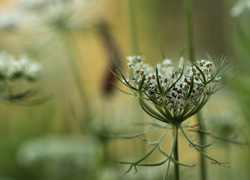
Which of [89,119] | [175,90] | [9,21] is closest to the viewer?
[175,90]

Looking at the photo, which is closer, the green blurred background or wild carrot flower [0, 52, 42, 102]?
wild carrot flower [0, 52, 42, 102]

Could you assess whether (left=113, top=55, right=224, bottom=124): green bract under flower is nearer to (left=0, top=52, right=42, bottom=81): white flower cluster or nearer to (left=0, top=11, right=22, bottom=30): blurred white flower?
(left=0, top=52, right=42, bottom=81): white flower cluster

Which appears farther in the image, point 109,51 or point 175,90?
point 109,51

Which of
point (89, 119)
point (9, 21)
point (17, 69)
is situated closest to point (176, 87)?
point (17, 69)

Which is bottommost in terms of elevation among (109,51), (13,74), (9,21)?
(13,74)

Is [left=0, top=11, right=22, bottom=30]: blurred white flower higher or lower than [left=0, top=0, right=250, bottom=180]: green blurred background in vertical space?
higher

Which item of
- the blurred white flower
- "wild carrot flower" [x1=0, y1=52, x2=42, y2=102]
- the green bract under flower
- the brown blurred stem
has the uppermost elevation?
the blurred white flower

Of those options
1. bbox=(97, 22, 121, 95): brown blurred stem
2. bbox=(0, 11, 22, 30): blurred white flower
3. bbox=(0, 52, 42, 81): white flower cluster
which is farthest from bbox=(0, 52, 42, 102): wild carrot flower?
bbox=(0, 11, 22, 30): blurred white flower

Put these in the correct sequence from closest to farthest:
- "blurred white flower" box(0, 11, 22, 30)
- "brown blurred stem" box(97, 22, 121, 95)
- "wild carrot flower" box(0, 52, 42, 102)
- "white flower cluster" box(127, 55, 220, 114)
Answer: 1. "white flower cluster" box(127, 55, 220, 114)
2. "wild carrot flower" box(0, 52, 42, 102)
3. "brown blurred stem" box(97, 22, 121, 95)
4. "blurred white flower" box(0, 11, 22, 30)

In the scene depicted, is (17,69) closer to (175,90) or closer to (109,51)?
(109,51)
